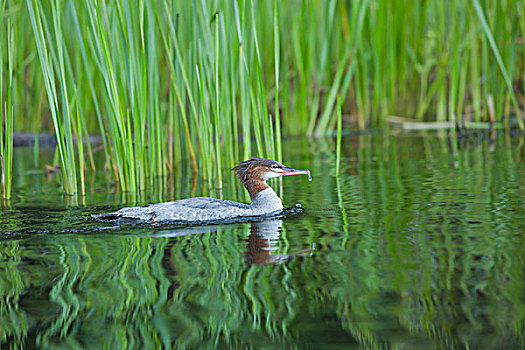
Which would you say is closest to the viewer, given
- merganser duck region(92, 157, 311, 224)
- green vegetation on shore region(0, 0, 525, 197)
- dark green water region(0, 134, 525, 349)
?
dark green water region(0, 134, 525, 349)

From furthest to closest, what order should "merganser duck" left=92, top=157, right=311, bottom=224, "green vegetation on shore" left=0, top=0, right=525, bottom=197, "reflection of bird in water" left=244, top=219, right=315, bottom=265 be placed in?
"green vegetation on shore" left=0, top=0, right=525, bottom=197
"merganser duck" left=92, top=157, right=311, bottom=224
"reflection of bird in water" left=244, top=219, right=315, bottom=265

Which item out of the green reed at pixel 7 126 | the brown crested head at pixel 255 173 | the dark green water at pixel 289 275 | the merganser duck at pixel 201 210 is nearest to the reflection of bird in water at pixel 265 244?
the dark green water at pixel 289 275

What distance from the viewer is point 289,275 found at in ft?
8.91

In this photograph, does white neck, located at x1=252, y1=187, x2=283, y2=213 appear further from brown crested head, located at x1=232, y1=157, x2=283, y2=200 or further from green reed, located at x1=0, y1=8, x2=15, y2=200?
green reed, located at x1=0, y1=8, x2=15, y2=200

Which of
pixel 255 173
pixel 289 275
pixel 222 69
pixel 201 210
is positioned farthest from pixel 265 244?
pixel 222 69

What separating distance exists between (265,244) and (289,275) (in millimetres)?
596

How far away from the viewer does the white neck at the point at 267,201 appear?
4281 millimetres

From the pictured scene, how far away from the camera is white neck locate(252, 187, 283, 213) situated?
4.28 m

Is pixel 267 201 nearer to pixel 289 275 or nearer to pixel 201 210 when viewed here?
pixel 201 210

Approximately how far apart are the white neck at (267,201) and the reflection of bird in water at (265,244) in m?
0.22

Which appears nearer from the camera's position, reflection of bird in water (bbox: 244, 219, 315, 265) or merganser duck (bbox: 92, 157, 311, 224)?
reflection of bird in water (bbox: 244, 219, 315, 265)

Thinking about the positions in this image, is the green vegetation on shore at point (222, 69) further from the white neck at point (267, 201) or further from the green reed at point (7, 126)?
the white neck at point (267, 201)

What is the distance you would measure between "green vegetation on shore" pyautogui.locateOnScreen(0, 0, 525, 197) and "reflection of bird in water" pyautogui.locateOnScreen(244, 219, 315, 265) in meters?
1.19

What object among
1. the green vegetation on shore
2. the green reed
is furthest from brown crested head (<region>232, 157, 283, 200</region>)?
the green reed
